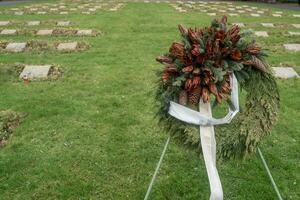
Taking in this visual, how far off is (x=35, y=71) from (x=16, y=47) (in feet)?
7.64

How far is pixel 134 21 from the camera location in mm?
14703

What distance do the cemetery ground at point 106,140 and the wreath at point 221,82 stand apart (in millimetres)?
426

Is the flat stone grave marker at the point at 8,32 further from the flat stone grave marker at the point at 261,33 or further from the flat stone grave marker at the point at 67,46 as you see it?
the flat stone grave marker at the point at 261,33

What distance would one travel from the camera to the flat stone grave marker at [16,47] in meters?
10.8

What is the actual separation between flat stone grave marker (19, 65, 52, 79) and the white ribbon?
519 cm

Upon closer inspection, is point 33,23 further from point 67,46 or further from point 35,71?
point 35,71

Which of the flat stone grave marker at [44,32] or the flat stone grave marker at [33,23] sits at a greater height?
the flat stone grave marker at [44,32]

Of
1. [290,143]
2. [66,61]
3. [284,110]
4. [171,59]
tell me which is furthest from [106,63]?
[171,59]

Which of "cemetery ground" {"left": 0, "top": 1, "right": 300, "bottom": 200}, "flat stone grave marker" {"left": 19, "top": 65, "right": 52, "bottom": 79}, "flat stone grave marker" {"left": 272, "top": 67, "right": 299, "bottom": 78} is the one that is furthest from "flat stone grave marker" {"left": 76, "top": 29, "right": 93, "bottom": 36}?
"flat stone grave marker" {"left": 272, "top": 67, "right": 299, "bottom": 78}

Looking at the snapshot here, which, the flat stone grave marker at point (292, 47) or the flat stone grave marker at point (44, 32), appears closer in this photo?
the flat stone grave marker at point (292, 47)

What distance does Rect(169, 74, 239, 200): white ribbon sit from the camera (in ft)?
13.6

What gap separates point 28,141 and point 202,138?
9.90 feet

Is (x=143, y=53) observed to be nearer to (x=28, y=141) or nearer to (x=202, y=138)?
(x=28, y=141)

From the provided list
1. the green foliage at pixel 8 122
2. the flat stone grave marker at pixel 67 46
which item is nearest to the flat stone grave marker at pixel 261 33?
the flat stone grave marker at pixel 67 46
